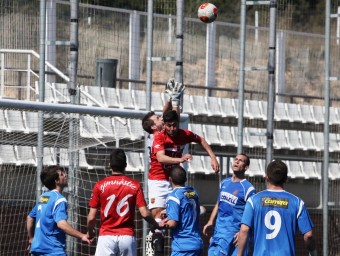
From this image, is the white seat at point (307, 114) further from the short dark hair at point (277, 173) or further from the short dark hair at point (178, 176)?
the short dark hair at point (277, 173)

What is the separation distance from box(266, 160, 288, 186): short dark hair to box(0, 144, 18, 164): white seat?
18.8 feet

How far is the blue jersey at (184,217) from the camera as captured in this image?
1130cm

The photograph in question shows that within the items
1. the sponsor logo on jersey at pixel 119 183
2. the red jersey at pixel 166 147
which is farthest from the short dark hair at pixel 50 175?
the red jersey at pixel 166 147

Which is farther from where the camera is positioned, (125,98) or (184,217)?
(125,98)

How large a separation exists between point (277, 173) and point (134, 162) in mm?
6984

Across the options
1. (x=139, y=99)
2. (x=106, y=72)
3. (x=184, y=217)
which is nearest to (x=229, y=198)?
(x=184, y=217)

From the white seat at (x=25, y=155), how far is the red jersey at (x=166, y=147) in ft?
7.34

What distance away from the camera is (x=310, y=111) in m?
23.2

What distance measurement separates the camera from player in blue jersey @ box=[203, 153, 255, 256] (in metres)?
12.5

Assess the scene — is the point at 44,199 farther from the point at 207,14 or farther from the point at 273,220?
the point at 207,14

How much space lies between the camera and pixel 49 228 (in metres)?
10.8

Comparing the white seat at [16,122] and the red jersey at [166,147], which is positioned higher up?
the white seat at [16,122]

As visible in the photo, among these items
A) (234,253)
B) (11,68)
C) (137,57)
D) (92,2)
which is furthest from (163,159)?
(92,2)

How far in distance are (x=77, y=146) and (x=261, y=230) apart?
4696 millimetres
